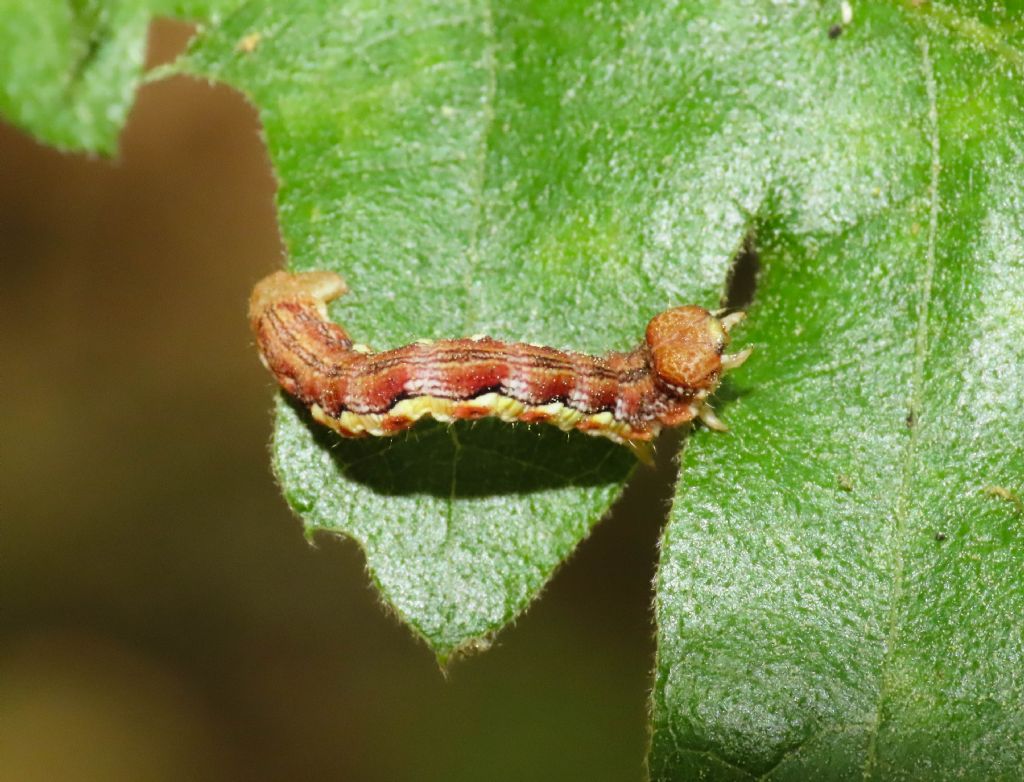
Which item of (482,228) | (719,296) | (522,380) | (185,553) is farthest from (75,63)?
(185,553)

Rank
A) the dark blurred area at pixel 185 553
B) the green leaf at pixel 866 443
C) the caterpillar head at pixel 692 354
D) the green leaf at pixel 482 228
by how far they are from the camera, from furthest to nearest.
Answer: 1. the dark blurred area at pixel 185 553
2. the green leaf at pixel 482 228
3. the caterpillar head at pixel 692 354
4. the green leaf at pixel 866 443

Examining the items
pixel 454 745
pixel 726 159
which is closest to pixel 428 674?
pixel 454 745

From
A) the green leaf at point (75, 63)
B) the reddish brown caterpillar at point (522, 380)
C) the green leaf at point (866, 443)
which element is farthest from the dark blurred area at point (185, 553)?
the green leaf at point (866, 443)

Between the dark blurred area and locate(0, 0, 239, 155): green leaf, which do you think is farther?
the dark blurred area

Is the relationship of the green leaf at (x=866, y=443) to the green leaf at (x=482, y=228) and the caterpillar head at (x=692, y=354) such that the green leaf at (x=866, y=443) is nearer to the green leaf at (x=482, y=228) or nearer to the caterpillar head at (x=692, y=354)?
the caterpillar head at (x=692, y=354)

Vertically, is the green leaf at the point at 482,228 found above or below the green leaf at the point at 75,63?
below

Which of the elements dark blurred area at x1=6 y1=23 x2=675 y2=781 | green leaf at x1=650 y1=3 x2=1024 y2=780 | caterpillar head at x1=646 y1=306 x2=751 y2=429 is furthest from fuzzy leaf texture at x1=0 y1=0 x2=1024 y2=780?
dark blurred area at x1=6 y1=23 x2=675 y2=781

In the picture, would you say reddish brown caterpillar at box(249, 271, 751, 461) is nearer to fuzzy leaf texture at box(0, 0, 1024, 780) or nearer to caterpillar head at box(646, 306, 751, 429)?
caterpillar head at box(646, 306, 751, 429)
